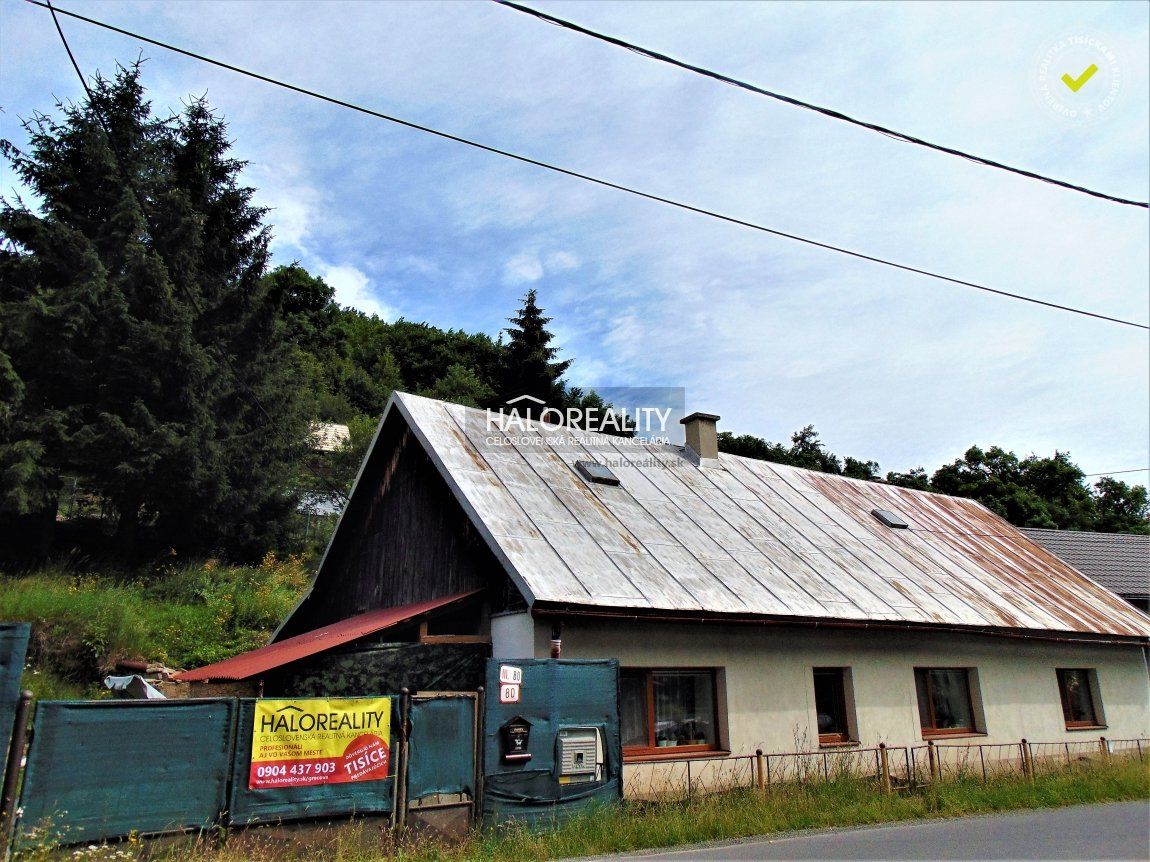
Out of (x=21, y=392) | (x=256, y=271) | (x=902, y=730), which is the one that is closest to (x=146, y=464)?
(x=21, y=392)

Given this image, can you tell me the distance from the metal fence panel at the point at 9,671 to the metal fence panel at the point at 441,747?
10.8ft

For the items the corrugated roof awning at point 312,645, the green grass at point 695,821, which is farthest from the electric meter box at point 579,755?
the corrugated roof awning at point 312,645

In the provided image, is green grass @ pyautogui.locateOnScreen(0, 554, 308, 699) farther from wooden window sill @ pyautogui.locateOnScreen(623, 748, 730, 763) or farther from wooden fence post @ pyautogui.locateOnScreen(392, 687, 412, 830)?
wooden window sill @ pyautogui.locateOnScreen(623, 748, 730, 763)

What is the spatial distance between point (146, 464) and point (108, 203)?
8944 millimetres

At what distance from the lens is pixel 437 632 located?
11586 mm

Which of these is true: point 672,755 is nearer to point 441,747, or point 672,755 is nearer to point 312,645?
point 441,747

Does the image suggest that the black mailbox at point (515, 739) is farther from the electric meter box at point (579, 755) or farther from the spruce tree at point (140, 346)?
the spruce tree at point (140, 346)

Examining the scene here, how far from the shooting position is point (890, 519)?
17891 millimetres

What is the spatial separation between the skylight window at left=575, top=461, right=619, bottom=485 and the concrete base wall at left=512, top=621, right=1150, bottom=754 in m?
3.74

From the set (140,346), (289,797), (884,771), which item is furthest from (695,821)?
(140,346)

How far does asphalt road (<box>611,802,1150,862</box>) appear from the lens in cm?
722

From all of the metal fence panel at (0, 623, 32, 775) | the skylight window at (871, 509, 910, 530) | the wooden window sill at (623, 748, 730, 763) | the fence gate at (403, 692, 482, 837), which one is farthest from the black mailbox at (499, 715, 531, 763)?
the skylight window at (871, 509, 910, 530)

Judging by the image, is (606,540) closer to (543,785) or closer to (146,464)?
(543,785)

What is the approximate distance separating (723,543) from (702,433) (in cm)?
439
